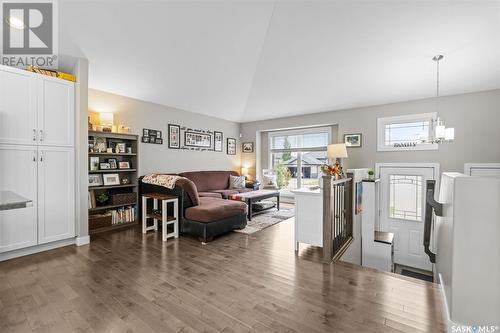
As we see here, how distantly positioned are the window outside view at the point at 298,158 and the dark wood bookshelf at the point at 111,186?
3.94 metres

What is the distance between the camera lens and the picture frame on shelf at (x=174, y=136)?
208 inches

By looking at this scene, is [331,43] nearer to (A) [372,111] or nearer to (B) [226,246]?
(A) [372,111]

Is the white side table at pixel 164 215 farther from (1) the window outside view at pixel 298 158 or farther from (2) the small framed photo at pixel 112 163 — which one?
(1) the window outside view at pixel 298 158

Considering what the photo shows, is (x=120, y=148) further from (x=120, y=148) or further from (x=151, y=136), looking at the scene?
(x=151, y=136)

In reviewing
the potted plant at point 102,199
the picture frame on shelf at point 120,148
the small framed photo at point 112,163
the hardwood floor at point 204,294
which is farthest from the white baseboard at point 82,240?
the picture frame on shelf at point 120,148

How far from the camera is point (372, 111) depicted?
510 centimetres

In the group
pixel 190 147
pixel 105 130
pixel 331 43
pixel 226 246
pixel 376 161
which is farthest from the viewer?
pixel 190 147

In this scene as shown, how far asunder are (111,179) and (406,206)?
5.84 meters

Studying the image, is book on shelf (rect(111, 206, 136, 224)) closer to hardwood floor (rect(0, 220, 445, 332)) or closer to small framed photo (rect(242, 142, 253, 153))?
hardwood floor (rect(0, 220, 445, 332))

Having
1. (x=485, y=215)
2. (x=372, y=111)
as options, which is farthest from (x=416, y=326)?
(x=372, y=111)

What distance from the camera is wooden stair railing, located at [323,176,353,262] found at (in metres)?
2.68

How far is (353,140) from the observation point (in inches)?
209

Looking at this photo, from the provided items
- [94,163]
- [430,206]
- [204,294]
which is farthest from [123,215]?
[430,206]

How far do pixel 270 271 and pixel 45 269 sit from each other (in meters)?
2.42
